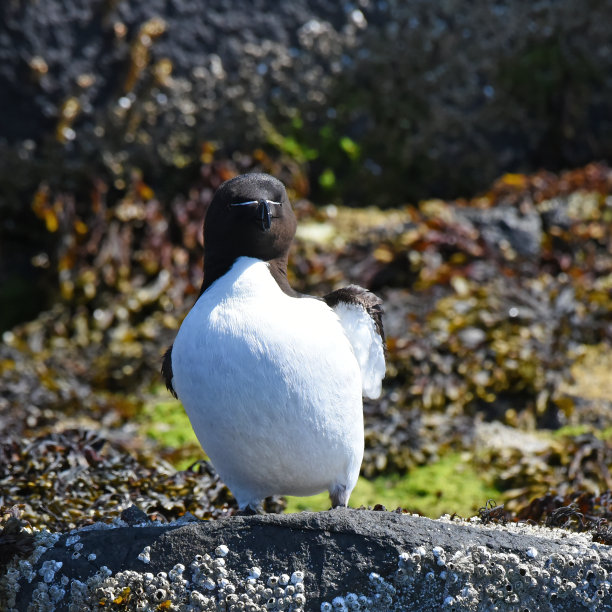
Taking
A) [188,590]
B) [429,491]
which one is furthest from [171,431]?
[188,590]

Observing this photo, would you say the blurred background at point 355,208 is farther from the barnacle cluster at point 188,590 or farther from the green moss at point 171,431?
the barnacle cluster at point 188,590

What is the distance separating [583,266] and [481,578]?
17.1ft

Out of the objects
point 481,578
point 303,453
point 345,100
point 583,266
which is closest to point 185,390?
point 303,453

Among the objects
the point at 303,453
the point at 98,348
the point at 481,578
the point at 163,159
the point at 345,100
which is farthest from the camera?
the point at 345,100

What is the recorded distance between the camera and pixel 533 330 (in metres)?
6.54

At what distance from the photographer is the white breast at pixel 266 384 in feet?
10.3

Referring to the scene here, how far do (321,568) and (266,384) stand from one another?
68cm

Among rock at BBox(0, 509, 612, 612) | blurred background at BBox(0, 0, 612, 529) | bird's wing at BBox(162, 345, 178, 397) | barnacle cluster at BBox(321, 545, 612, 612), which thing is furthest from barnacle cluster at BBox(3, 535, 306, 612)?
blurred background at BBox(0, 0, 612, 529)

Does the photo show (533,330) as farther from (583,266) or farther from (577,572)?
(577,572)

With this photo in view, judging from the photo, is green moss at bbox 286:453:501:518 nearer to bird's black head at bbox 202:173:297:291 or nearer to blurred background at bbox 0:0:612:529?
blurred background at bbox 0:0:612:529

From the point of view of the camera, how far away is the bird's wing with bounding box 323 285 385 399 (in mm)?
3609

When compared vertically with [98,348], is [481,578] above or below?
above

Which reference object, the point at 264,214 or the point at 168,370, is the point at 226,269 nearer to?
the point at 264,214

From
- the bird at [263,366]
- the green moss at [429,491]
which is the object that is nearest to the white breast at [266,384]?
the bird at [263,366]
